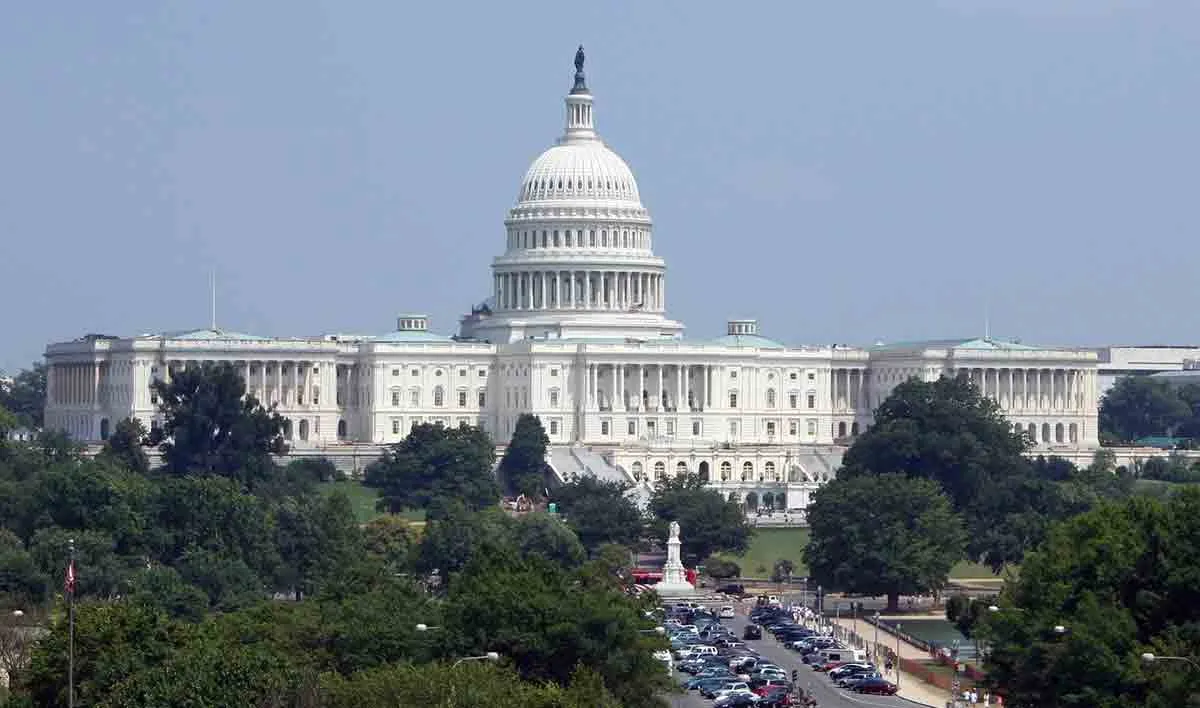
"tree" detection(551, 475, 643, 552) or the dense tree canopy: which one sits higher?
the dense tree canopy

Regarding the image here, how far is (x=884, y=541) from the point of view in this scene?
14288 centimetres

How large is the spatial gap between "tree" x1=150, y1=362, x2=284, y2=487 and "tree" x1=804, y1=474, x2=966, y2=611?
42.6 m

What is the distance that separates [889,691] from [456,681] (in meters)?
28.4

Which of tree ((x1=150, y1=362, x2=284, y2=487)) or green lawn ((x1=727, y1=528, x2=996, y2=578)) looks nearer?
green lawn ((x1=727, y1=528, x2=996, y2=578))

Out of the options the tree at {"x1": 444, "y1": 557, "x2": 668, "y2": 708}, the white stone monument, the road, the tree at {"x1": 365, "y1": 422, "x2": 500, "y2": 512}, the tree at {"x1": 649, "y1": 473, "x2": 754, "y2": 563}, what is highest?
the tree at {"x1": 365, "y1": 422, "x2": 500, "y2": 512}

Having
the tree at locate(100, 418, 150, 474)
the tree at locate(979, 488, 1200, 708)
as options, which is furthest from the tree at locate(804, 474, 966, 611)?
the tree at locate(100, 418, 150, 474)

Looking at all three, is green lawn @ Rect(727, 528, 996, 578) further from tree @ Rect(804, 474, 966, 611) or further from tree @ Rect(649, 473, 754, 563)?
tree @ Rect(804, 474, 966, 611)

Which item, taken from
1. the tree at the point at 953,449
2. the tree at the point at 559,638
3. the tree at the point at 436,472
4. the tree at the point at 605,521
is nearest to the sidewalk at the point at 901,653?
the tree at the point at 559,638

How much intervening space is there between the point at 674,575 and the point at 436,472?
119 ft

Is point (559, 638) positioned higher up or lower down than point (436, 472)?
lower down

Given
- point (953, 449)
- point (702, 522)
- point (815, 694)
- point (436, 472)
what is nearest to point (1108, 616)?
point (815, 694)

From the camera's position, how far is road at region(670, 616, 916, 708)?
342ft

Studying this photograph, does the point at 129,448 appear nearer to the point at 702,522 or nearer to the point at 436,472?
the point at 436,472

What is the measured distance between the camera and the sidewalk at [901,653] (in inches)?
4281
